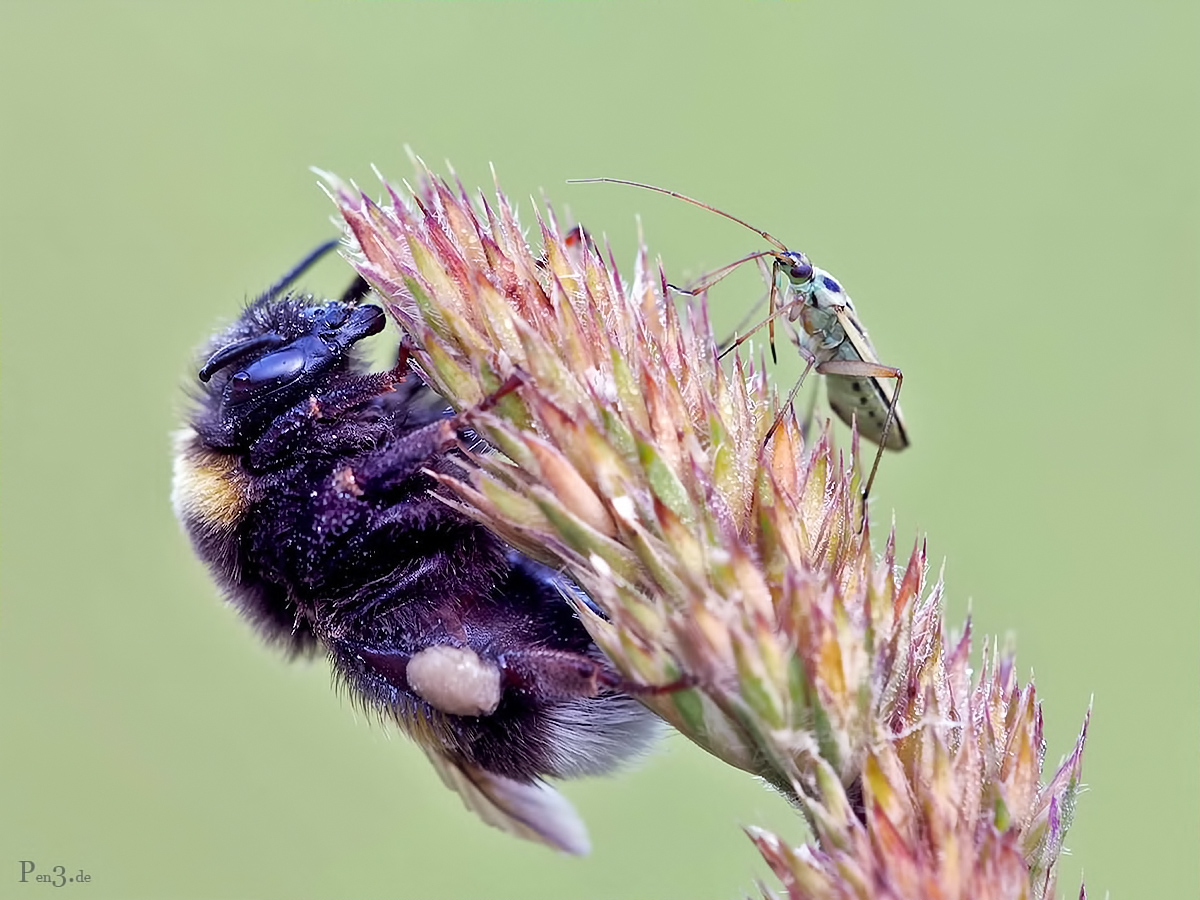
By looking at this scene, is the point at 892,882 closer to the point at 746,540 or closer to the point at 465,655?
the point at 746,540

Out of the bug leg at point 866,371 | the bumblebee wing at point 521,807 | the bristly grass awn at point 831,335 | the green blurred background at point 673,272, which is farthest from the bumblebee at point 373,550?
the green blurred background at point 673,272

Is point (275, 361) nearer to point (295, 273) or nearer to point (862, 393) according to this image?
point (295, 273)

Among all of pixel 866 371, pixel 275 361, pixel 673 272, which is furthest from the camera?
pixel 673 272

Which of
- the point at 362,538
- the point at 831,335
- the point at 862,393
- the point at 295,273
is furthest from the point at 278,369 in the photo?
the point at 862,393

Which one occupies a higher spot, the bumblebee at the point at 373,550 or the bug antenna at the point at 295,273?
the bug antenna at the point at 295,273

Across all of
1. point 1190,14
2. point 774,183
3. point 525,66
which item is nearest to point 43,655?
point 525,66

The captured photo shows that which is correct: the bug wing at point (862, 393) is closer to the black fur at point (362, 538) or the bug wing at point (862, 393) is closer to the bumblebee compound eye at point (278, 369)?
the black fur at point (362, 538)

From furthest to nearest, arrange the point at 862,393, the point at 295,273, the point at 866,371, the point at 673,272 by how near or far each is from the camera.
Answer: the point at 673,272 < the point at 862,393 < the point at 866,371 < the point at 295,273
